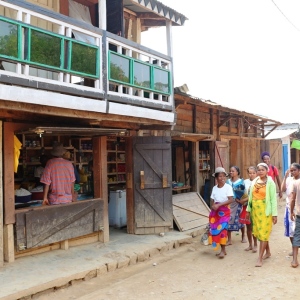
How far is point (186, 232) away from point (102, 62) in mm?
4510

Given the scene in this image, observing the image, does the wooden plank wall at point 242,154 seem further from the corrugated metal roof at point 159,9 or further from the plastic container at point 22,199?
the plastic container at point 22,199

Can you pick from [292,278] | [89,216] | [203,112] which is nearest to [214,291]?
[292,278]

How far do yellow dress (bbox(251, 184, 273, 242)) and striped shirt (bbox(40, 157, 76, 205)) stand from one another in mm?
3518

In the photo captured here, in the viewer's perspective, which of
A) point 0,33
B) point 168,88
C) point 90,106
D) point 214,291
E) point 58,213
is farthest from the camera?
point 168,88

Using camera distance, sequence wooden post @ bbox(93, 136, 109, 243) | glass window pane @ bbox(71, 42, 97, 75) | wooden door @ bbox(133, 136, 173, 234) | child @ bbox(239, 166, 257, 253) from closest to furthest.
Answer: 1. glass window pane @ bbox(71, 42, 97, 75)
2. child @ bbox(239, 166, 257, 253)
3. wooden post @ bbox(93, 136, 109, 243)
4. wooden door @ bbox(133, 136, 173, 234)

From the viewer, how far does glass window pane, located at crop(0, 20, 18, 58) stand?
4.72 metres

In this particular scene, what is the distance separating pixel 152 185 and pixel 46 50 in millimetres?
3989

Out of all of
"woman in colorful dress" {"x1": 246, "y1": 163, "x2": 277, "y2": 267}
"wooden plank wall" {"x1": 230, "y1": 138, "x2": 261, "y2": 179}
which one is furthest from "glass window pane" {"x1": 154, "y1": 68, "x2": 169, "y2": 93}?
"wooden plank wall" {"x1": 230, "y1": 138, "x2": 261, "y2": 179}

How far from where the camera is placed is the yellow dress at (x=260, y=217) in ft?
20.3

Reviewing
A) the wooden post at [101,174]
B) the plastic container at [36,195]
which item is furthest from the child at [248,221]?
the plastic container at [36,195]

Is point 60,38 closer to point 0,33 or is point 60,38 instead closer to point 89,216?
point 0,33

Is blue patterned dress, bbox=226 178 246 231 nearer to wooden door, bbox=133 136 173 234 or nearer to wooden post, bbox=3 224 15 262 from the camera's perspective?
wooden door, bbox=133 136 173 234

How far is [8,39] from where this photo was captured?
4773mm

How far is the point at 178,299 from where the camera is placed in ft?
15.8
